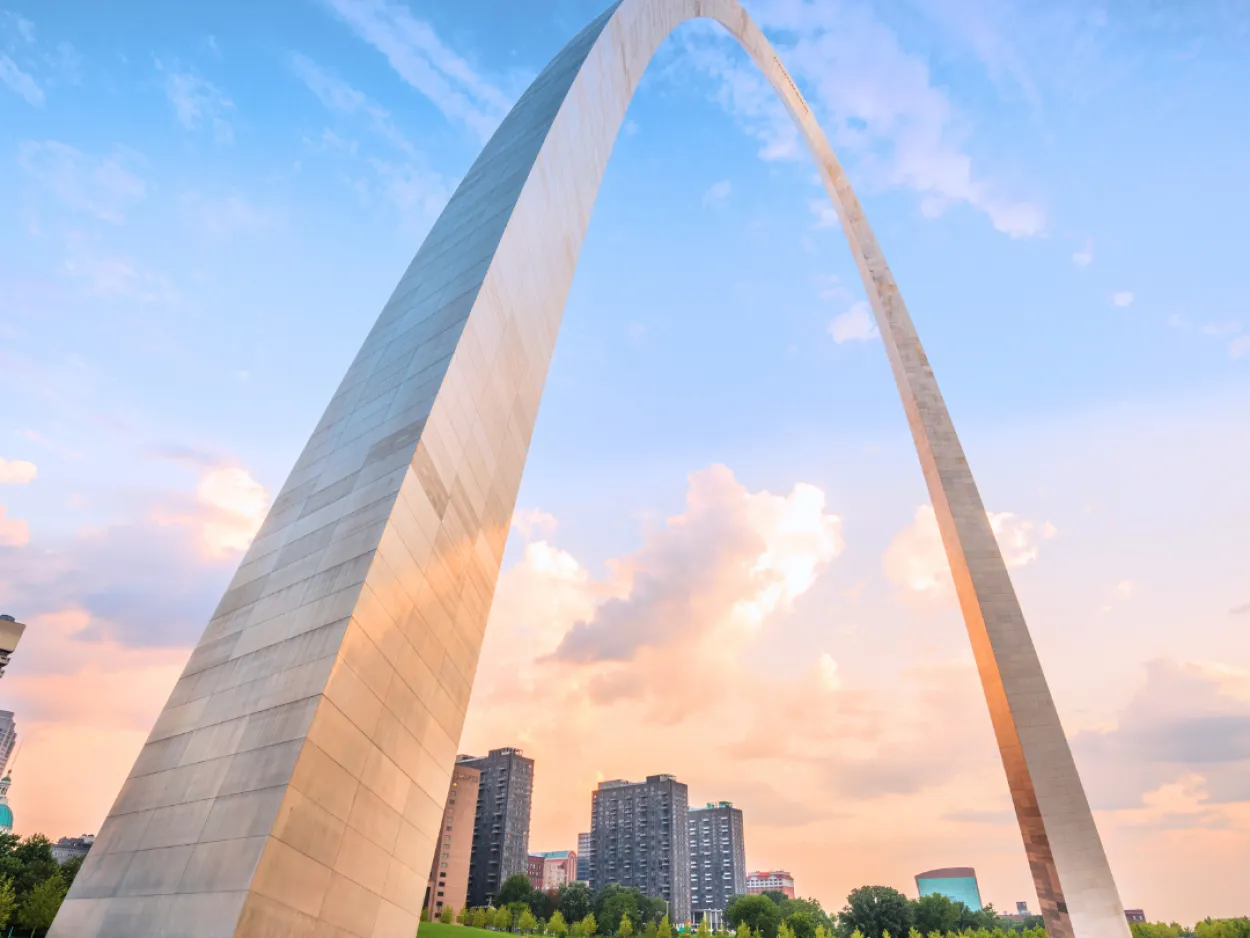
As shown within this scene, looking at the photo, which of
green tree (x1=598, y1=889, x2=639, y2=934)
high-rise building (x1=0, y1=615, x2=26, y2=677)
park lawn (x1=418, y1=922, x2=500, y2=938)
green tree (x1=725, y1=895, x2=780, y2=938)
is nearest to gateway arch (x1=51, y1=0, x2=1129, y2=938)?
high-rise building (x1=0, y1=615, x2=26, y2=677)

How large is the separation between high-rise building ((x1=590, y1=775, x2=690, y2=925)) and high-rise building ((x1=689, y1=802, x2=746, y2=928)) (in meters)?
16.6

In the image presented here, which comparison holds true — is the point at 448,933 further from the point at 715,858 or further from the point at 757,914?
the point at 715,858

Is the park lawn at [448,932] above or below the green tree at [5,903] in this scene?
above

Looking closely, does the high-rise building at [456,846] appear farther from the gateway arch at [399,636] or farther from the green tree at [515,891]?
the gateway arch at [399,636]

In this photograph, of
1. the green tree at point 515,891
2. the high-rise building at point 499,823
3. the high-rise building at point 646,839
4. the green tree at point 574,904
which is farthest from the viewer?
the high-rise building at point 646,839

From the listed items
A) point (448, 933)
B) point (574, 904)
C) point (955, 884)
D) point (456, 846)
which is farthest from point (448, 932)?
point (955, 884)

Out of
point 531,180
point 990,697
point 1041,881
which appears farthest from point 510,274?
point 1041,881

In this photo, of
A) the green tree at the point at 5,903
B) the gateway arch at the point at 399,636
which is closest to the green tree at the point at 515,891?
the green tree at the point at 5,903

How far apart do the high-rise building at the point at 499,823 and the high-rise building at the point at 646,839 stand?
2110cm

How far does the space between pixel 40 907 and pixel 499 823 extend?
92453 millimetres

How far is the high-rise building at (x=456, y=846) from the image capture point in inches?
3501

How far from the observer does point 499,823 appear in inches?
4673

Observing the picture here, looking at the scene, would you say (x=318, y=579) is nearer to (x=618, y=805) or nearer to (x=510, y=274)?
(x=510, y=274)

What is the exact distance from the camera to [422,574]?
1283cm
